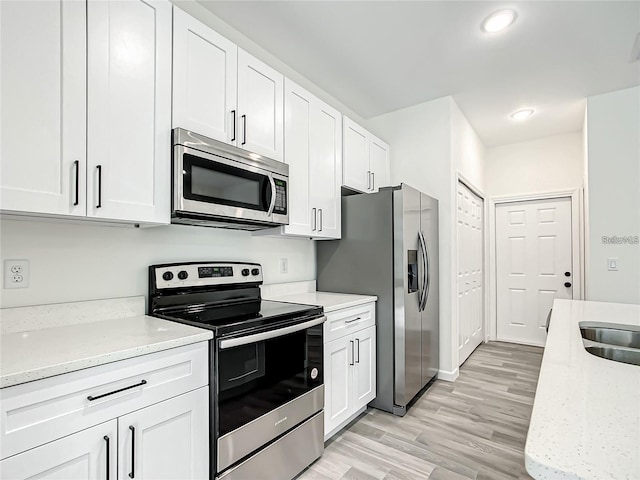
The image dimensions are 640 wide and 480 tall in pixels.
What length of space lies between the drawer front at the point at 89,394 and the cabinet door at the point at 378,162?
2.46m

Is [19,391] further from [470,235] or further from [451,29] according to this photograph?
[470,235]

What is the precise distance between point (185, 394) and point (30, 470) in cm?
47

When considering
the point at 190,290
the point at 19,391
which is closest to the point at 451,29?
the point at 190,290

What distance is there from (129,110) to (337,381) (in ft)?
6.23

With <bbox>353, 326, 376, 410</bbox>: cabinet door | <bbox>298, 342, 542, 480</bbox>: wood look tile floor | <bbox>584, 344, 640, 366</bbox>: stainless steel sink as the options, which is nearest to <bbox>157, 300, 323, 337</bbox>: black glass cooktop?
<bbox>353, 326, 376, 410</bbox>: cabinet door

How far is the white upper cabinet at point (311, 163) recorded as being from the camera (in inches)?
90.9

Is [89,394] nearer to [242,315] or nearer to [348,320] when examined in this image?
[242,315]

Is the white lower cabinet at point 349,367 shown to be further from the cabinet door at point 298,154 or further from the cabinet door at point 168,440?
the cabinet door at point 168,440

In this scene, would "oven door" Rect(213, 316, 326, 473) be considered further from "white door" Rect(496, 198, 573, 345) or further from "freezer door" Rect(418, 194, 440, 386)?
"white door" Rect(496, 198, 573, 345)

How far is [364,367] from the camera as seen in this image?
2498mm

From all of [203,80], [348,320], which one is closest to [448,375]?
[348,320]

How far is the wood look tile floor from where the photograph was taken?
192 centimetres

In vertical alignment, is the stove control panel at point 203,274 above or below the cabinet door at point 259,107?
below

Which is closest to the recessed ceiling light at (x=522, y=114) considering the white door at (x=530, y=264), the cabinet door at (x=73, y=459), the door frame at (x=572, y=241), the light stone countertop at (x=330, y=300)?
the door frame at (x=572, y=241)
